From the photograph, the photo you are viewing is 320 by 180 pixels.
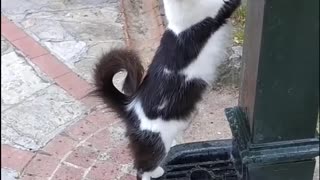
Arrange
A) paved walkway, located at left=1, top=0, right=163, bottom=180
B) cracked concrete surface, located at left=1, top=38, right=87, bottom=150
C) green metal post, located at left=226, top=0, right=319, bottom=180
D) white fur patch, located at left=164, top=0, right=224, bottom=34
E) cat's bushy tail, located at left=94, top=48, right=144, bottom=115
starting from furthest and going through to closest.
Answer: cracked concrete surface, located at left=1, top=38, right=87, bottom=150, paved walkway, located at left=1, top=0, right=163, bottom=180, cat's bushy tail, located at left=94, top=48, right=144, bottom=115, white fur patch, located at left=164, top=0, right=224, bottom=34, green metal post, located at left=226, top=0, right=319, bottom=180

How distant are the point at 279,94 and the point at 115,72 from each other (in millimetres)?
714

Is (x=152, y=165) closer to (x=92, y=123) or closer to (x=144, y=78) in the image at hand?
(x=144, y=78)

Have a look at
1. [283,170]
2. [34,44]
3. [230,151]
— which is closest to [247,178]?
[283,170]

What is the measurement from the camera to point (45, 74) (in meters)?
3.73

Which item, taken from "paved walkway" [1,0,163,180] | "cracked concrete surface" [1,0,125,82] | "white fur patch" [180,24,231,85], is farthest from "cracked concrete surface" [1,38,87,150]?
"white fur patch" [180,24,231,85]

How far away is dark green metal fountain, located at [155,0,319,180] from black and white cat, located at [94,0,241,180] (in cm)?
17

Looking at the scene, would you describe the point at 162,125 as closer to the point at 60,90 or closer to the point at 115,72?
the point at 115,72

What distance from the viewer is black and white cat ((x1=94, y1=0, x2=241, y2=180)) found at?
8.23ft

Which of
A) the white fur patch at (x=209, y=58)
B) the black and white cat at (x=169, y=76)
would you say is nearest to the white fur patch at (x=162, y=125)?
the black and white cat at (x=169, y=76)

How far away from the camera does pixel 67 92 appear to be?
3.60m

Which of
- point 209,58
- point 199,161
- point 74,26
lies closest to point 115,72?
point 209,58

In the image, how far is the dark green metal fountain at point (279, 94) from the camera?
2.11 metres

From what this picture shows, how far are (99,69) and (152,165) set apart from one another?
0.46m

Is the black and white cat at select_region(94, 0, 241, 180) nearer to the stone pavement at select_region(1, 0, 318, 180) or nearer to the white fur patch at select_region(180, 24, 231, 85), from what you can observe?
the white fur patch at select_region(180, 24, 231, 85)
